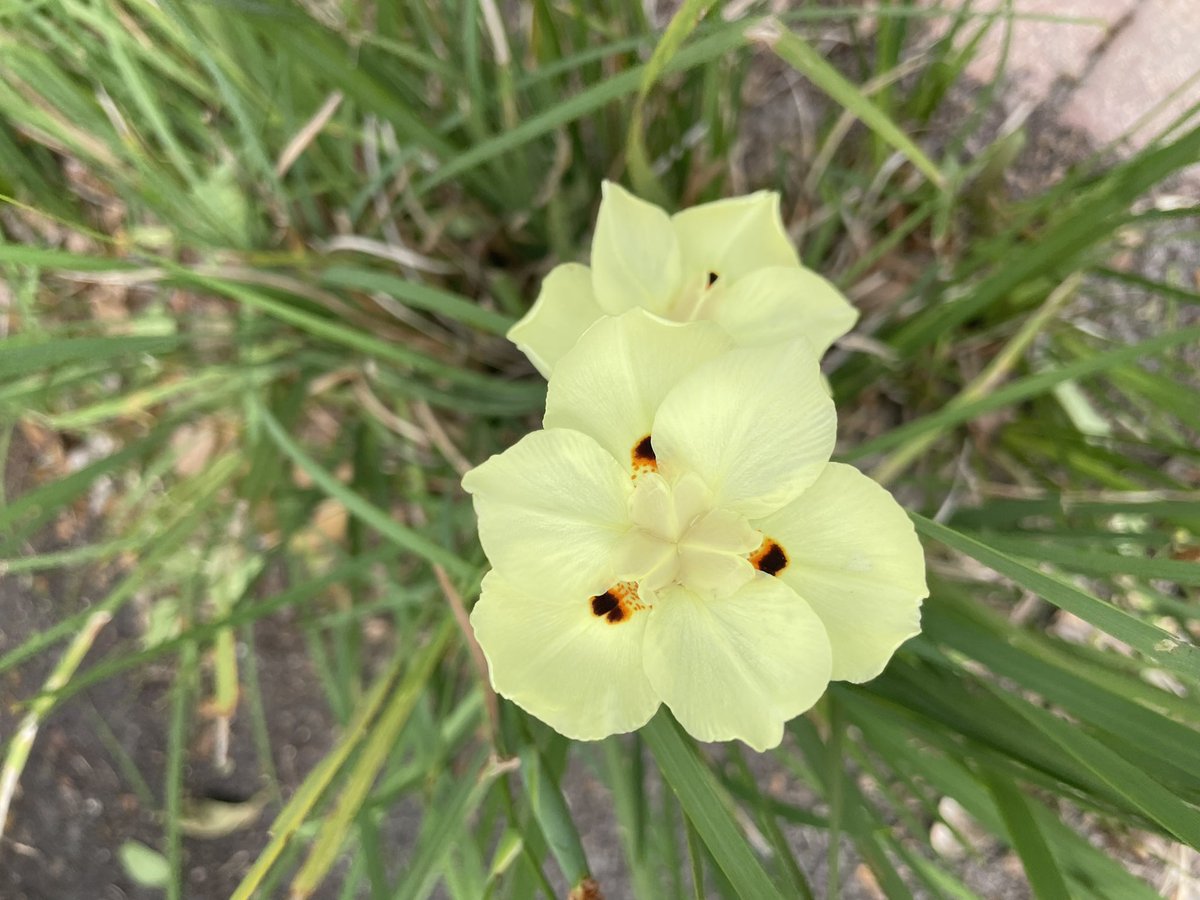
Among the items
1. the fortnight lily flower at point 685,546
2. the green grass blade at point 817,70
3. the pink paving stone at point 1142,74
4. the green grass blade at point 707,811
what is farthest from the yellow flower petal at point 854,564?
the pink paving stone at point 1142,74

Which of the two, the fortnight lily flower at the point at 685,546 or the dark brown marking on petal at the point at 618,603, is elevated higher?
the fortnight lily flower at the point at 685,546

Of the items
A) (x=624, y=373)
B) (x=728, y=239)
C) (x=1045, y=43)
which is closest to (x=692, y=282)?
(x=728, y=239)

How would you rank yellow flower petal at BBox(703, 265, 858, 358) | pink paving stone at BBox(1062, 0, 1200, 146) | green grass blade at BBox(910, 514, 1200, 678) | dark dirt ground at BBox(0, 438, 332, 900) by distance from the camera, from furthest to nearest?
dark dirt ground at BBox(0, 438, 332, 900) < pink paving stone at BBox(1062, 0, 1200, 146) < yellow flower petal at BBox(703, 265, 858, 358) < green grass blade at BBox(910, 514, 1200, 678)

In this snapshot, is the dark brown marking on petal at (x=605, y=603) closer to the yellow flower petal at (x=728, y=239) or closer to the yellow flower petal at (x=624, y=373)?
the yellow flower petal at (x=624, y=373)

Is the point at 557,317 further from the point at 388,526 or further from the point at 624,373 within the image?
the point at 388,526

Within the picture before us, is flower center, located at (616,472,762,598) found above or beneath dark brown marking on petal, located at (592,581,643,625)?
above

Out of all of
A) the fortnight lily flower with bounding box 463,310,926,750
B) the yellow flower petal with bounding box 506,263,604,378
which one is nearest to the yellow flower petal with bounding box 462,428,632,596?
the fortnight lily flower with bounding box 463,310,926,750

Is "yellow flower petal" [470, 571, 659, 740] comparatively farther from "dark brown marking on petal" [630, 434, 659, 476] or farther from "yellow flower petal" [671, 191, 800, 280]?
"yellow flower petal" [671, 191, 800, 280]
